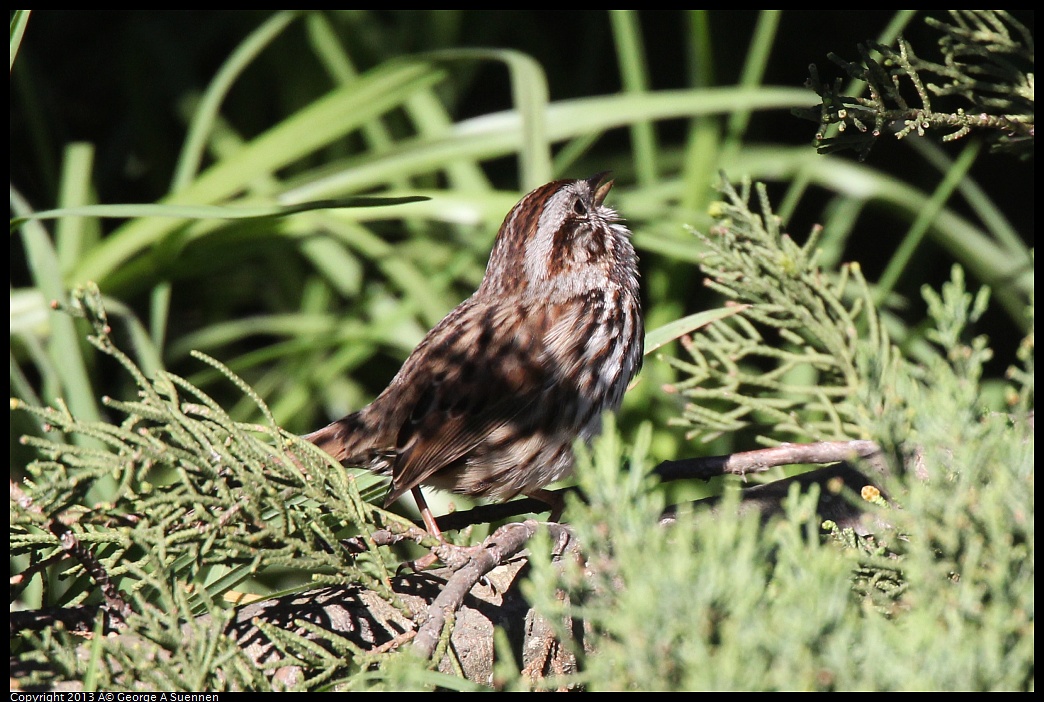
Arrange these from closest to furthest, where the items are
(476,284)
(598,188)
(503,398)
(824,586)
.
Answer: (824,586) < (503,398) < (598,188) < (476,284)

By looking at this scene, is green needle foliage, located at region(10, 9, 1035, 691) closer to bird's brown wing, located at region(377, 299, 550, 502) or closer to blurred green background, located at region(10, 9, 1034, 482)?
blurred green background, located at region(10, 9, 1034, 482)

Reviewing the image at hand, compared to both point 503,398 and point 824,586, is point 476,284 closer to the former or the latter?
point 503,398

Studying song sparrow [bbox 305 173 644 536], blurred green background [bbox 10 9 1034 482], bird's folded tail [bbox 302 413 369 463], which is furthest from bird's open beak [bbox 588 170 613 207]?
bird's folded tail [bbox 302 413 369 463]

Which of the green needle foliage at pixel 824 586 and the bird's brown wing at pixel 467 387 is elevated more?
the bird's brown wing at pixel 467 387

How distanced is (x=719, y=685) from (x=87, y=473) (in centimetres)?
87

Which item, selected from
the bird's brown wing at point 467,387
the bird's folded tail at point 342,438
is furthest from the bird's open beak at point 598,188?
the bird's folded tail at point 342,438

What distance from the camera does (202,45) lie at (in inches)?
129

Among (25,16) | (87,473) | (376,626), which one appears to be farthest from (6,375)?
(376,626)

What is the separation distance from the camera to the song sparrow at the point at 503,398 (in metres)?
1.86

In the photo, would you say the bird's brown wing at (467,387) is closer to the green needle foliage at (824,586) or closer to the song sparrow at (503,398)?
the song sparrow at (503,398)

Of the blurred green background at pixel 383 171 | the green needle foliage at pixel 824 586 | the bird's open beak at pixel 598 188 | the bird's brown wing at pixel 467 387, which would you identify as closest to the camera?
the green needle foliage at pixel 824 586

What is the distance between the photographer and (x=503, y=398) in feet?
6.17

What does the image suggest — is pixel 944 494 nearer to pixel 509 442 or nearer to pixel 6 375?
pixel 509 442

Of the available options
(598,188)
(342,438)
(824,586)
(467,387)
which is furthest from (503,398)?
(824,586)
